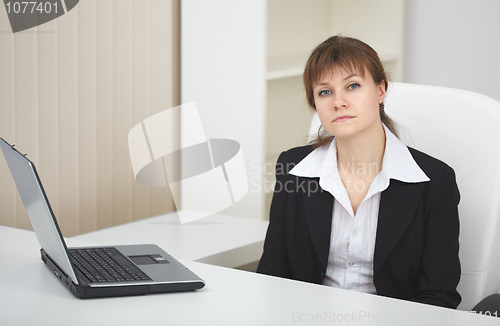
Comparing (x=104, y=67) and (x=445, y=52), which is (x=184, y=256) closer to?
(x=104, y=67)

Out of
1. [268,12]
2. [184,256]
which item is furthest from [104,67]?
[184,256]

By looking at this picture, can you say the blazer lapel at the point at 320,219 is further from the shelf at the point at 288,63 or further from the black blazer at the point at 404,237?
the shelf at the point at 288,63

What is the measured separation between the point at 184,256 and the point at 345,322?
82 cm

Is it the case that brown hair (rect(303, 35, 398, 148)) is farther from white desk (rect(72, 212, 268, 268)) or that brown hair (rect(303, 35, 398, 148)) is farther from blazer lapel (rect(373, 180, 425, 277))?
white desk (rect(72, 212, 268, 268))

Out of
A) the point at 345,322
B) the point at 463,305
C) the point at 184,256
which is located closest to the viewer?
the point at 345,322

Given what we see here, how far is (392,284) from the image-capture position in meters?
1.26

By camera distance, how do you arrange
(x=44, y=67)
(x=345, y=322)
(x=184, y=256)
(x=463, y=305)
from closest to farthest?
(x=345, y=322) < (x=463, y=305) < (x=184, y=256) < (x=44, y=67)

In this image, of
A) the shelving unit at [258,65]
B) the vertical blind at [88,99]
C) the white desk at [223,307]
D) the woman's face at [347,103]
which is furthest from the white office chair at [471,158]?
the vertical blind at [88,99]

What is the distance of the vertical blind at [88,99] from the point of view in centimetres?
161

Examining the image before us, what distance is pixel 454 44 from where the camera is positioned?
81.1 inches

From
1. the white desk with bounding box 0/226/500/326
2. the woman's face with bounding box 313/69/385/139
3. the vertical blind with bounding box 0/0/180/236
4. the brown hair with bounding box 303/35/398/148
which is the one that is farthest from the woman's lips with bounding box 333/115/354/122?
the vertical blind with bounding box 0/0/180/236

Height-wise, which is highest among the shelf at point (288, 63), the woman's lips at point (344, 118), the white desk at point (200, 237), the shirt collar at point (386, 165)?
the shelf at point (288, 63)

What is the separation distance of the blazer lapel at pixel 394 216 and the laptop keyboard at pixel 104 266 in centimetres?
61

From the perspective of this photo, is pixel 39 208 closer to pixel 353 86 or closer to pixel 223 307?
pixel 223 307
